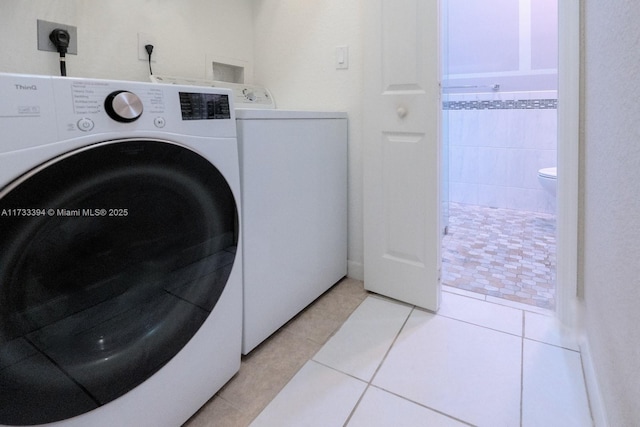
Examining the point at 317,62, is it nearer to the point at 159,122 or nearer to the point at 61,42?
the point at 61,42

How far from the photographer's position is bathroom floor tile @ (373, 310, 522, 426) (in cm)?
104

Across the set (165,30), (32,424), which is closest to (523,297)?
(32,424)

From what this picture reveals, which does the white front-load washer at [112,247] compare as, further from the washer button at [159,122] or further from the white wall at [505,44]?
the white wall at [505,44]

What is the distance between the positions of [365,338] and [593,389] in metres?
0.70

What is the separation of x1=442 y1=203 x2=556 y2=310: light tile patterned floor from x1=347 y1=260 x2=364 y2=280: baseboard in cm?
43

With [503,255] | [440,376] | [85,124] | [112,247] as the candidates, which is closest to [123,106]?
[85,124]

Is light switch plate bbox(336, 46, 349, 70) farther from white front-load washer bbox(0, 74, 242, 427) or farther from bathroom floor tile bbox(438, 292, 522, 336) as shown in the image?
bathroom floor tile bbox(438, 292, 522, 336)

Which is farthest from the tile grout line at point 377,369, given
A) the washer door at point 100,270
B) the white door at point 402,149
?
the washer door at point 100,270

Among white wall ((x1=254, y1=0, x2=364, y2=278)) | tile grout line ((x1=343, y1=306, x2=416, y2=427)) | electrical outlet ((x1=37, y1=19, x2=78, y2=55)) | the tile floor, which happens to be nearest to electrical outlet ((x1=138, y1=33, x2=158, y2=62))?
electrical outlet ((x1=37, y1=19, x2=78, y2=55))

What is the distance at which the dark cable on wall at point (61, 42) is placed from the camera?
1.21 metres

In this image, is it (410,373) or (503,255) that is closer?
(410,373)

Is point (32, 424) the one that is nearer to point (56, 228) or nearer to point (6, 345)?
point (6, 345)

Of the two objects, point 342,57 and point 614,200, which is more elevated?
point 342,57

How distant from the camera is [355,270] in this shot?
1.90 meters
